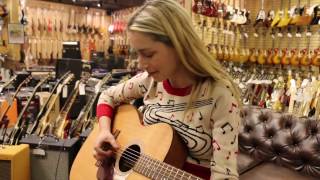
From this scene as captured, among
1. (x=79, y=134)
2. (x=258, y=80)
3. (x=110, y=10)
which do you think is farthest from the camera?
(x=110, y=10)

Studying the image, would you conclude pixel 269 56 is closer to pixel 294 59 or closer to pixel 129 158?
pixel 294 59

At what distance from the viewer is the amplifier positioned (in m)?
2.21

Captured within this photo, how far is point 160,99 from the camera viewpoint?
1.35m

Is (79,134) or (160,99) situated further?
(79,134)

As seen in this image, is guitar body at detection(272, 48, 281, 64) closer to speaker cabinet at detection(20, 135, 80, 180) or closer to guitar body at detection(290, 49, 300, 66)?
guitar body at detection(290, 49, 300, 66)

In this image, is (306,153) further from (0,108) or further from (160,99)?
(0,108)

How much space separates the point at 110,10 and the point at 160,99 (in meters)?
9.15

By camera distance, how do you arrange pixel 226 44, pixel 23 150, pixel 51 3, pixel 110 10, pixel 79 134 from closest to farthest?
pixel 23 150 < pixel 79 134 < pixel 226 44 < pixel 51 3 < pixel 110 10

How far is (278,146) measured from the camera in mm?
2209

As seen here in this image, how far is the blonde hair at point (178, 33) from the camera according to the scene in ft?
3.67

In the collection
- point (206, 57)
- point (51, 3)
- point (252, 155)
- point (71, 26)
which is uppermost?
point (51, 3)

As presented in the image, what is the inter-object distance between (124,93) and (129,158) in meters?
0.35

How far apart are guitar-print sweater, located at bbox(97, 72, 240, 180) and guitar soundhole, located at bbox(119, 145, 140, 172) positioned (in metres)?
0.13

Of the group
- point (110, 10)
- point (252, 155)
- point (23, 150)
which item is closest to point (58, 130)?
point (23, 150)
